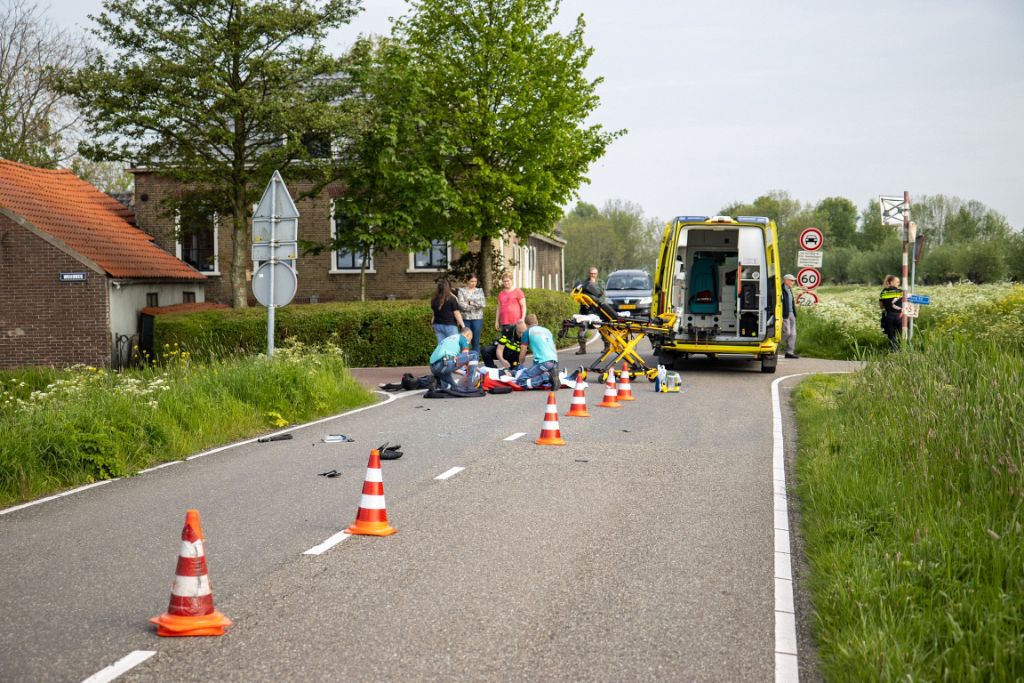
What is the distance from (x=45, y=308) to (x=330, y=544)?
22.8m

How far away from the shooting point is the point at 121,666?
448 cm

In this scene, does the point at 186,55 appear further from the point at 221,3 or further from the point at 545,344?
the point at 545,344

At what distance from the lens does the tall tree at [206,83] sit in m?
25.5

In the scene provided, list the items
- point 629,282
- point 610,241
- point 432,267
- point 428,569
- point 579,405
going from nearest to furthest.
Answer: point 428,569 → point 579,405 → point 432,267 → point 629,282 → point 610,241

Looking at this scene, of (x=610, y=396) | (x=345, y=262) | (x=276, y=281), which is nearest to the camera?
(x=276, y=281)

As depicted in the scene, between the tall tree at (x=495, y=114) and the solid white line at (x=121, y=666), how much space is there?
2434cm

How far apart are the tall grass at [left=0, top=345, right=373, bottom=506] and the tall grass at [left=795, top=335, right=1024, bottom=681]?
659 centimetres

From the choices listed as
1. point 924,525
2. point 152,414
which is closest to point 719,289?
point 152,414

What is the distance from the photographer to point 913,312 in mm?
18578

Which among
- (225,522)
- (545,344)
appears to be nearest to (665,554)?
(225,522)

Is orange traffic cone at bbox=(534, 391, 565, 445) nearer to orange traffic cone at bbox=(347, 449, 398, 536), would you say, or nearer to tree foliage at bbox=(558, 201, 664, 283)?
orange traffic cone at bbox=(347, 449, 398, 536)

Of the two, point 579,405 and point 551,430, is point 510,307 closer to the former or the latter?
point 579,405

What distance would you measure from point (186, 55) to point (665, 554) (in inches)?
904

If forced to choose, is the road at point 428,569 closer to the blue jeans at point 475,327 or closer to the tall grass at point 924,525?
the tall grass at point 924,525
